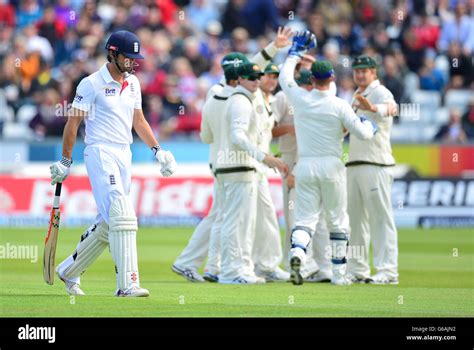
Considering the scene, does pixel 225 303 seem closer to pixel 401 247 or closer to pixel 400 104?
pixel 401 247

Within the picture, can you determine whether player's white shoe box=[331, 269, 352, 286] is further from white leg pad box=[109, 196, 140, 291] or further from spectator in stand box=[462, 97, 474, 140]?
spectator in stand box=[462, 97, 474, 140]

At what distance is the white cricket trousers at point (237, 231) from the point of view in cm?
1470

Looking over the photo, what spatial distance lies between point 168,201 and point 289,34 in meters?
8.41

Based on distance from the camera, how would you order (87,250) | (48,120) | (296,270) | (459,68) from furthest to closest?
(459,68), (48,120), (296,270), (87,250)

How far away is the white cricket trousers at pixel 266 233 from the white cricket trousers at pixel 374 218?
2.92 ft

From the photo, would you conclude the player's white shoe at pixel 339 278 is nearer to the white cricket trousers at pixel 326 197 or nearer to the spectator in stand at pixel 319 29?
the white cricket trousers at pixel 326 197

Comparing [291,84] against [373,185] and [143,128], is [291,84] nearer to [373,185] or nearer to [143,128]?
[373,185]

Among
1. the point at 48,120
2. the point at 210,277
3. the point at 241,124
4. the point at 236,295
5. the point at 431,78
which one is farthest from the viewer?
the point at 431,78

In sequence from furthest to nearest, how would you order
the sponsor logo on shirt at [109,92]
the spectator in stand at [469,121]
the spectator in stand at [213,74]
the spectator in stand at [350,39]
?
the spectator in stand at [350,39] < the spectator in stand at [213,74] < the spectator in stand at [469,121] < the sponsor logo on shirt at [109,92]

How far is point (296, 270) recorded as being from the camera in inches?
542

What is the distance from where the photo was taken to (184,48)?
1112 inches

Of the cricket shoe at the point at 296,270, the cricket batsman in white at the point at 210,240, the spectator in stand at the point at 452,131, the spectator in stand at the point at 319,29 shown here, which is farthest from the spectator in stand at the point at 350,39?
the cricket shoe at the point at 296,270

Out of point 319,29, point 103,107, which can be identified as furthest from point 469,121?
point 103,107

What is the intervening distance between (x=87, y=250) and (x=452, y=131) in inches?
585
